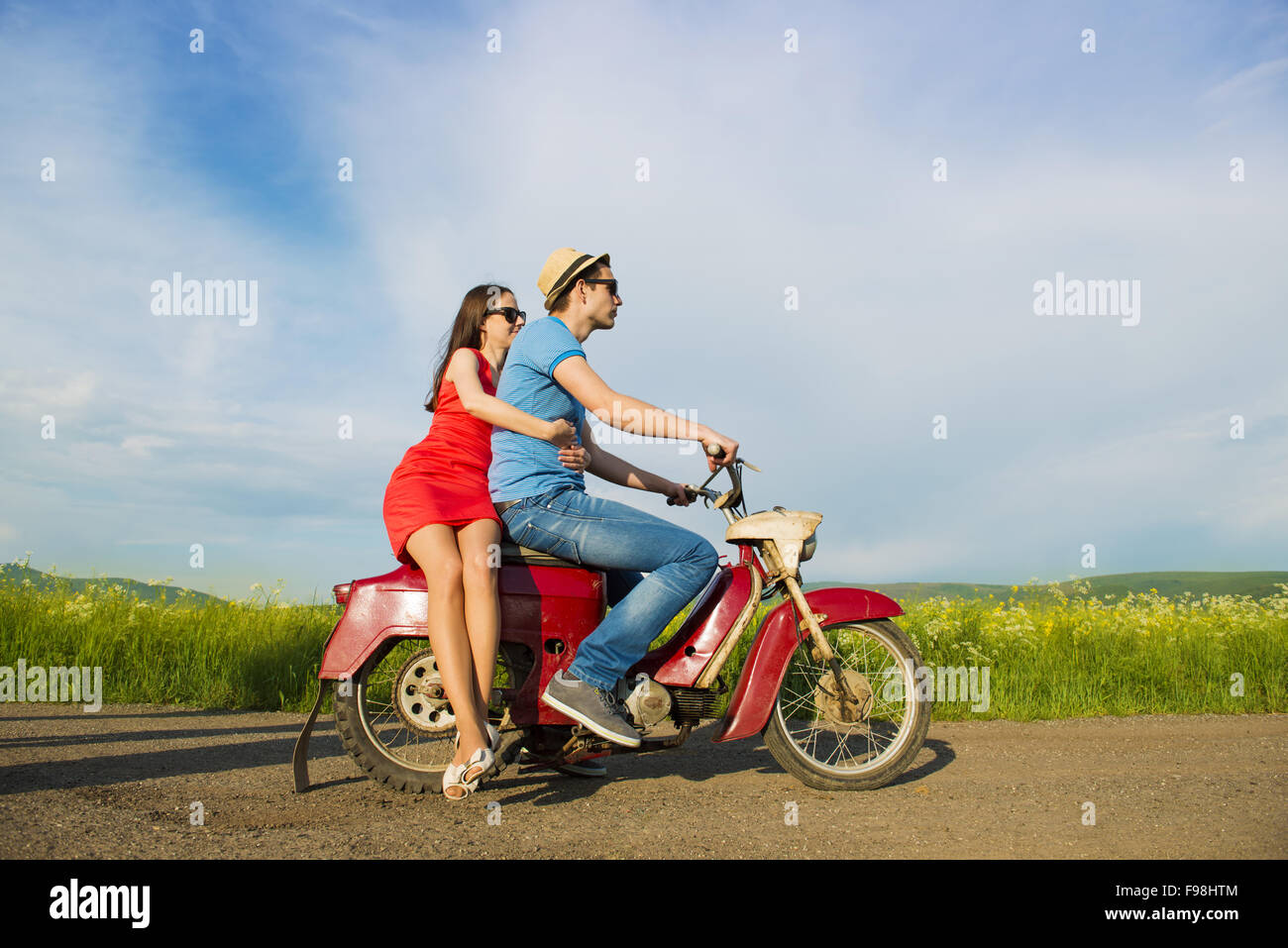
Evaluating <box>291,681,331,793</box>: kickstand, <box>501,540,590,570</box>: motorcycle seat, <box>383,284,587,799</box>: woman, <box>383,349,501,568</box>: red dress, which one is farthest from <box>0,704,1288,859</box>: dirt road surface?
<box>383,349,501,568</box>: red dress

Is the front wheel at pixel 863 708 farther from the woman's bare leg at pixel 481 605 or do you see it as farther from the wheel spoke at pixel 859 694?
the woman's bare leg at pixel 481 605

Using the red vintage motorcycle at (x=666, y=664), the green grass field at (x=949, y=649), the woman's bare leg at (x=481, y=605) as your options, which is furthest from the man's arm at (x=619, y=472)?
the green grass field at (x=949, y=649)

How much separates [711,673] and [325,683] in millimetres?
1846

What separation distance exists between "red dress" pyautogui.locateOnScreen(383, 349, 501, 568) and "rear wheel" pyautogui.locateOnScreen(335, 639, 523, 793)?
0.60 meters

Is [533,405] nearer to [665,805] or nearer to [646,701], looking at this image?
[646,701]

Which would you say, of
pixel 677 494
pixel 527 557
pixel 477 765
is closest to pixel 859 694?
pixel 677 494

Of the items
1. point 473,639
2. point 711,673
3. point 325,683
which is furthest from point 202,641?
point 711,673

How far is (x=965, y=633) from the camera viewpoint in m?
8.23

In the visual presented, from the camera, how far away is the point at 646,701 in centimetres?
401

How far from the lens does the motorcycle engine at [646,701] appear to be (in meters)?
4.01

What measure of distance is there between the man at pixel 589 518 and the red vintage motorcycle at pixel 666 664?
7.0 inches

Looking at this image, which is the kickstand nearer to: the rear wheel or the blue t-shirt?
the rear wheel

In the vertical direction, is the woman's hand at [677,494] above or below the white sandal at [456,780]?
above
